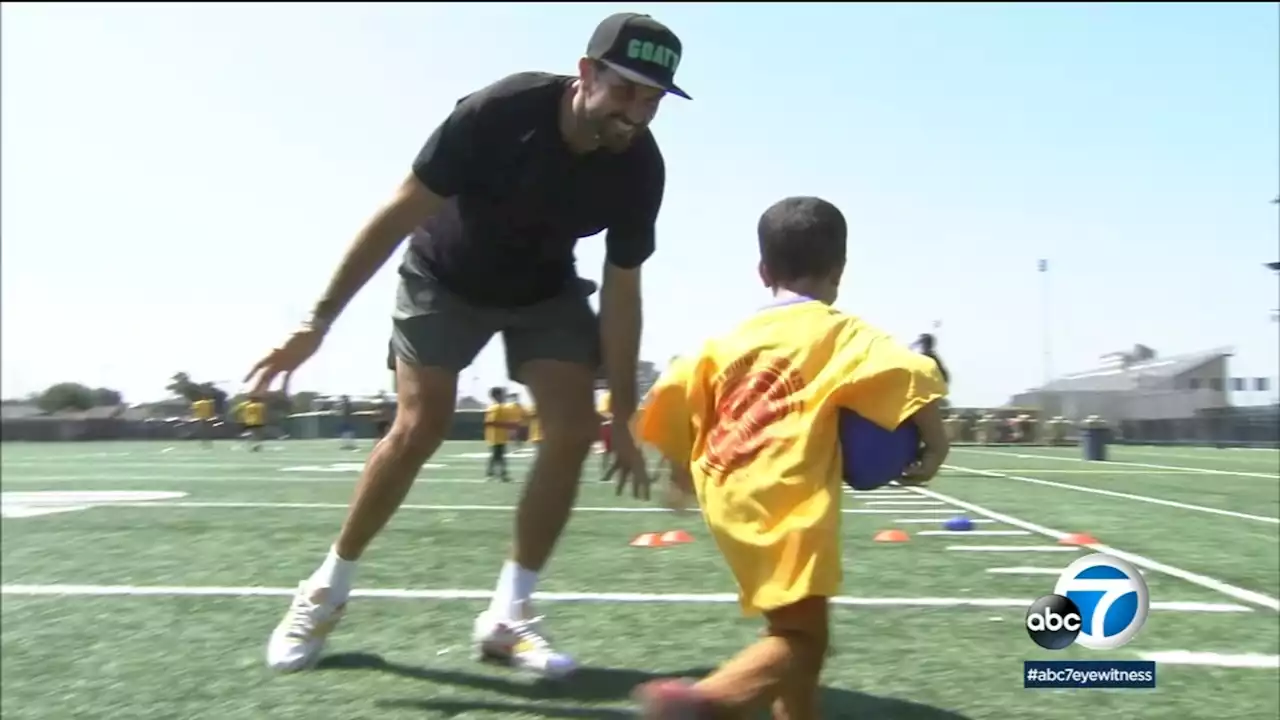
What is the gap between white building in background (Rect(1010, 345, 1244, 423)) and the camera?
4.37 meters

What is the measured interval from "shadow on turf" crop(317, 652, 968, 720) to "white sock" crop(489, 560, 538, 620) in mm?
201

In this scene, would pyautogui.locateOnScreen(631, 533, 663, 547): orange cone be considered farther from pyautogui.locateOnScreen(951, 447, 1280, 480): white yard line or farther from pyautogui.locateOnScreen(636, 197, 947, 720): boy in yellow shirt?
pyautogui.locateOnScreen(636, 197, 947, 720): boy in yellow shirt

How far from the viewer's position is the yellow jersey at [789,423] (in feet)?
6.46

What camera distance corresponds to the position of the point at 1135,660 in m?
2.77

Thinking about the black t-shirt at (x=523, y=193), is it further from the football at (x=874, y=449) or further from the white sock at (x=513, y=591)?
the football at (x=874, y=449)

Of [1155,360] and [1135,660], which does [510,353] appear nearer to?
[1135,660]

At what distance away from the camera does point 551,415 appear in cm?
316

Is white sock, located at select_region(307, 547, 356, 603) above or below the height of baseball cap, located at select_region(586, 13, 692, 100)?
below

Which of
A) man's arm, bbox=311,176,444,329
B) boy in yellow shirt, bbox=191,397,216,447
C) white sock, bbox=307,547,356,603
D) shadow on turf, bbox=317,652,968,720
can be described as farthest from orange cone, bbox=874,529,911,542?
man's arm, bbox=311,176,444,329

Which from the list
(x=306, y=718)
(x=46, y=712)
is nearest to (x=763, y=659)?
(x=306, y=718)

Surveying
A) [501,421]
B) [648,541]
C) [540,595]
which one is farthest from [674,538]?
[501,421]

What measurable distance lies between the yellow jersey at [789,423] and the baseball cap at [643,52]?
0.57 meters

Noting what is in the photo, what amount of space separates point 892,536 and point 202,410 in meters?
3.14

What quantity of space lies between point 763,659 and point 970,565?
257cm
